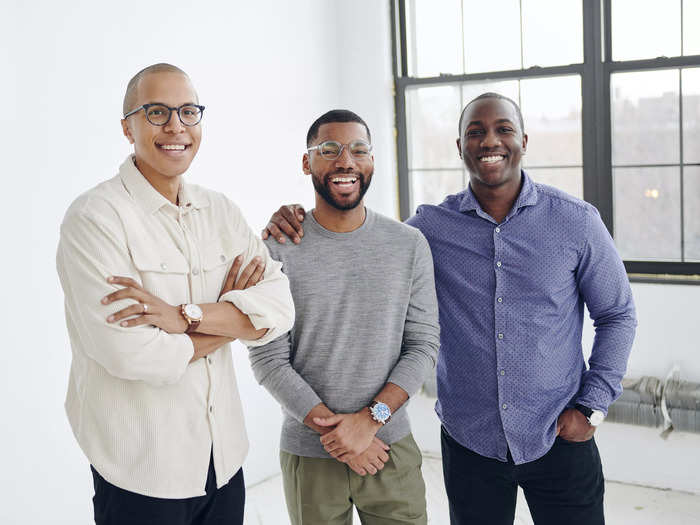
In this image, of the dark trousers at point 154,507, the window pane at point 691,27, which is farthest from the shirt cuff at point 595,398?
the window pane at point 691,27

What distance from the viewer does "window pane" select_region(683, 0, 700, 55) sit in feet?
11.4

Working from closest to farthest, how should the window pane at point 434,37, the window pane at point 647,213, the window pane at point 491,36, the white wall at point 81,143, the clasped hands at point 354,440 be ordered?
the clasped hands at point 354,440 < the white wall at point 81,143 < the window pane at point 647,213 < the window pane at point 491,36 < the window pane at point 434,37

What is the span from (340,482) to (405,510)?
0.19 m

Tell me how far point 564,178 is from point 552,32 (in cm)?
73

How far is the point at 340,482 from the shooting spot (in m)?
2.00

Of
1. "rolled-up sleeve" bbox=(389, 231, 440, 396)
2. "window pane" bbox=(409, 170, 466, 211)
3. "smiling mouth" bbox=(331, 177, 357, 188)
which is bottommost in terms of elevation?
"rolled-up sleeve" bbox=(389, 231, 440, 396)

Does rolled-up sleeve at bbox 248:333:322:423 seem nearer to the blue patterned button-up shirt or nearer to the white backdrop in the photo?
the blue patterned button-up shirt

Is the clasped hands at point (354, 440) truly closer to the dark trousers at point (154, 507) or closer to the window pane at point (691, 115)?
the dark trousers at point (154, 507)

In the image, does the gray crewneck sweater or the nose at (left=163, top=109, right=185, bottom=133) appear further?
the gray crewneck sweater

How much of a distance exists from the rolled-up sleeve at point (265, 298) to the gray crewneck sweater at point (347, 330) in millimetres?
128

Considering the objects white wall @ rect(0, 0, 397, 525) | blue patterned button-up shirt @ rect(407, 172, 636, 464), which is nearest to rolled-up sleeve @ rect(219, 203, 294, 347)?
blue patterned button-up shirt @ rect(407, 172, 636, 464)

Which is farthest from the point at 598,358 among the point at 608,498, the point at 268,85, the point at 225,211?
the point at 268,85

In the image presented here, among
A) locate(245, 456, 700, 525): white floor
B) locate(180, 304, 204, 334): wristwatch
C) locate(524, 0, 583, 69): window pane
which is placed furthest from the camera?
locate(524, 0, 583, 69): window pane

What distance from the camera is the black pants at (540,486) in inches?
81.1
